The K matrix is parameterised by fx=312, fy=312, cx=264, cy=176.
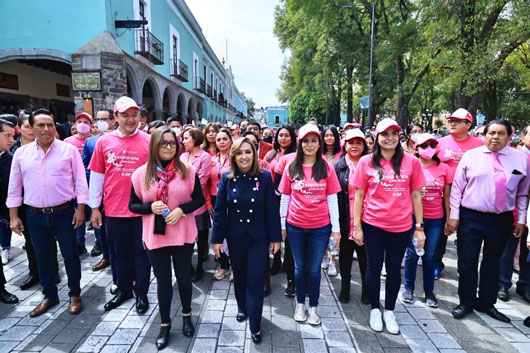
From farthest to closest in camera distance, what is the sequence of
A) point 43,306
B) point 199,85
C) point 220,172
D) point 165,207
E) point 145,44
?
point 199,85
point 145,44
point 220,172
point 43,306
point 165,207

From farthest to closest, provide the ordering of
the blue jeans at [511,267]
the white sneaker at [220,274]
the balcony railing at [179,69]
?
the balcony railing at [179,69] → the white sneaker at [220,274] → the blue jeans at [511,267]

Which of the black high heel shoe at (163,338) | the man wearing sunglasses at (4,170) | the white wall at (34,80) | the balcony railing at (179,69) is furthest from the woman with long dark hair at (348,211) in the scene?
the balcony railing at (179,69)

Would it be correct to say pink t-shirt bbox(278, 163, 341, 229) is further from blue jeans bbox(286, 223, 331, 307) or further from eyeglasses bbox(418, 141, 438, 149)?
eyeglasses bbox(418, 141, 438, 149)

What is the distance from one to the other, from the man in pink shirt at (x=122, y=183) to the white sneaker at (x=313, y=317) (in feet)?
6.01

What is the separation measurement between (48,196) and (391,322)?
151 inches

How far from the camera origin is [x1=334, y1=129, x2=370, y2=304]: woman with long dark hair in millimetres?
3764

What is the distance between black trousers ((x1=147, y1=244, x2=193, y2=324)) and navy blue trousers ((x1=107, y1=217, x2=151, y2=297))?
60cm

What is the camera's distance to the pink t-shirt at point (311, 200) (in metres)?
3.16

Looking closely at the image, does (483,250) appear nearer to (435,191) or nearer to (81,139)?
(435,191)

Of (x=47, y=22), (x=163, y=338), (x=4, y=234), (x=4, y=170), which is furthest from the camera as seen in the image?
(x=47, y=22)

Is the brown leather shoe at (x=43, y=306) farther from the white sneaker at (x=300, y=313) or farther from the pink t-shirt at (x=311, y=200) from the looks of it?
the pink t-shirt at (x=311, y=200)

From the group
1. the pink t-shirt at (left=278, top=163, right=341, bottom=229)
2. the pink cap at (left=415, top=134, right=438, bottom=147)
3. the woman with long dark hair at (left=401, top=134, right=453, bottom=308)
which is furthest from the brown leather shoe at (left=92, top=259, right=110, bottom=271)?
the pink cap at (left=415, top=134, right=438, bottom=147)

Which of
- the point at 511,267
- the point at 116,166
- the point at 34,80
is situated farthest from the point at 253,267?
the point at 34,80

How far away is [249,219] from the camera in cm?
294
